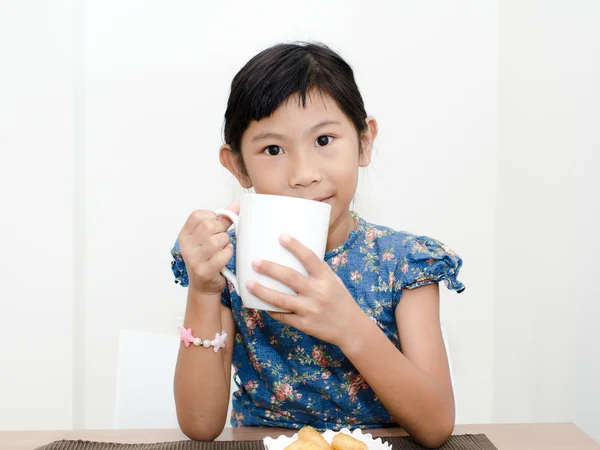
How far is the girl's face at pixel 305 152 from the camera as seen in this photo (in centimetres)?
95

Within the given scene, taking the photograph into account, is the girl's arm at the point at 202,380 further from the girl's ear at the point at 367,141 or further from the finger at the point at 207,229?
the girl's ear at the point at 367,141

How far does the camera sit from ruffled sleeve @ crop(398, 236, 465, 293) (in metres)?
1.02

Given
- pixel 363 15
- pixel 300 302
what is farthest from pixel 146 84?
pixel 300 302

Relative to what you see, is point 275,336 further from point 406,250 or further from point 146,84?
point 146,84

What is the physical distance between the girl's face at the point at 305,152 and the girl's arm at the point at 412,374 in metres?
0.22

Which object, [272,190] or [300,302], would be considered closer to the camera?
[300,302]

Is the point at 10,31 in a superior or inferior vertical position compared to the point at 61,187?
superior

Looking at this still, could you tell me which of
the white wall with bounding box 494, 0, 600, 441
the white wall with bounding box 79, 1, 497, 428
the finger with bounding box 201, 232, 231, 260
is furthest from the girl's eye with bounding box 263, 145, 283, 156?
the white wall with bounding box 79, 1, 497, 428

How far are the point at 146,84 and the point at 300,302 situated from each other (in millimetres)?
1222

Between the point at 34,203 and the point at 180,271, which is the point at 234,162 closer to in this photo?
the point at 180,271

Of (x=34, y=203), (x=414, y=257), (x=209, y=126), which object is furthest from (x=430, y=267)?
(x=34, y=203)

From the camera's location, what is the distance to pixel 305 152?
0.94 metres

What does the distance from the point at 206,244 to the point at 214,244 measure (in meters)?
0.01

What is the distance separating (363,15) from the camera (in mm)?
1806
